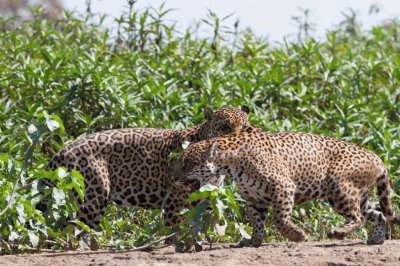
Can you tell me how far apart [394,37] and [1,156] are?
34.2 ft

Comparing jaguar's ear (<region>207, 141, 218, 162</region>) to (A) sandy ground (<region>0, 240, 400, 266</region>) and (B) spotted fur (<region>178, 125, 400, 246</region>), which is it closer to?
(B) spotted fur (<region>178, 125, 400, 246</region>)

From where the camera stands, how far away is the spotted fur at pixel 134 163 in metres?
9.30

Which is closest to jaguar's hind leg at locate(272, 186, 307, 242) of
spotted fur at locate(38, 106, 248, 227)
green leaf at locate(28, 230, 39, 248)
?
spotted fur at locate(38, 106, 248, 227)

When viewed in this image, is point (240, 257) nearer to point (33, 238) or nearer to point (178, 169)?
point (178, 169)

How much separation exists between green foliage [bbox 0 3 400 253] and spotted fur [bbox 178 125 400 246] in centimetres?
47

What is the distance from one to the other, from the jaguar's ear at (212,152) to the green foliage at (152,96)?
1.90ft

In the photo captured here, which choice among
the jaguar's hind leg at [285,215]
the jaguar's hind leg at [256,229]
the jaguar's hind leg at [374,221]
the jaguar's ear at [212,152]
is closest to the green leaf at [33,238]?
the jaguar's ear at [212,152]

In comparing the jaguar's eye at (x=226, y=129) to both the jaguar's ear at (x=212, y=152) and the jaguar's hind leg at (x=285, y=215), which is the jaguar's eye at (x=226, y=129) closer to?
the jaguar's ear at (x=212, y=152)

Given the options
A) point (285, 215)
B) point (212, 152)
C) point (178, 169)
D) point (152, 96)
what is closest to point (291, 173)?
point (285, 215)

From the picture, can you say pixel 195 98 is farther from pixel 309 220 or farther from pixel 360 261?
pixel 360 261

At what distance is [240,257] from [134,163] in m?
2.08

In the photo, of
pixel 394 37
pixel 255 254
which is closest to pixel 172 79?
pixel 255 254

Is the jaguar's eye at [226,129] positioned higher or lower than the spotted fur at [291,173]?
higher

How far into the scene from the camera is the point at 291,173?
8.95 metres
